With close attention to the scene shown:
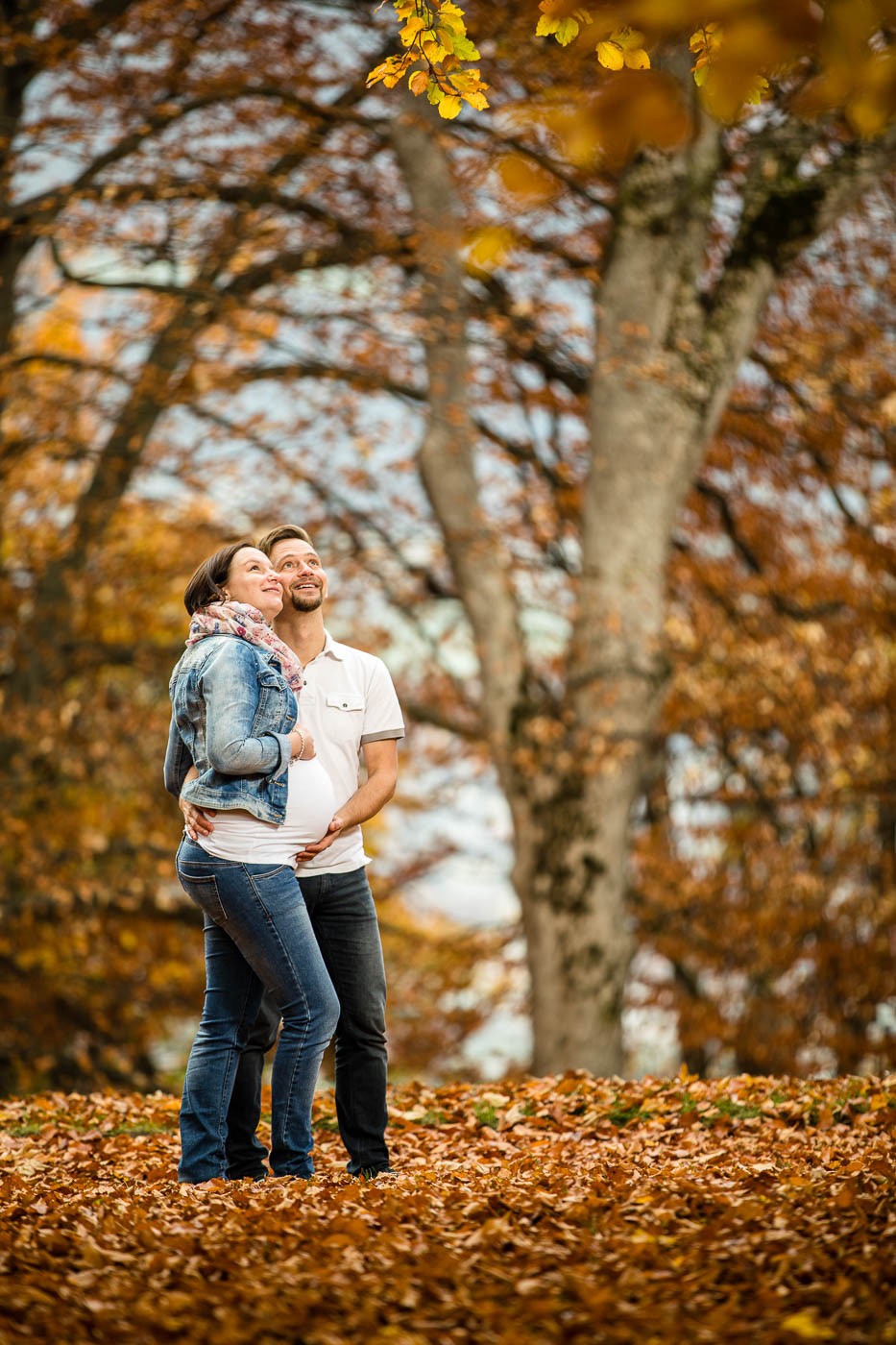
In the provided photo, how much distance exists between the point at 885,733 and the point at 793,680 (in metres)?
1.30

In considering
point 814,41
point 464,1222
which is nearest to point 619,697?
point 464,1222

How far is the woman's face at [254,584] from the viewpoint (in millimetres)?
4500

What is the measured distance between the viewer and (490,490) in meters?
14.6

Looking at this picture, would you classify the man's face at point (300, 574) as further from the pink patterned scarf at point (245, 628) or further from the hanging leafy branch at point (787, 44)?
the hanging leafy branch at point (787, 44)

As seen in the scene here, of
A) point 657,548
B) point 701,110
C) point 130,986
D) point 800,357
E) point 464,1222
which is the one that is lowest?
point 130,986

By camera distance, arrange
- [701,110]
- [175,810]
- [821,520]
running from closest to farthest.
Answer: [701,110], [175,810], [821,520]

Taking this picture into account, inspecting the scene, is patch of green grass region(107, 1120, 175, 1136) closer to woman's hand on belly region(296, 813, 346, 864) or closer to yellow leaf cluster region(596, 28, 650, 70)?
woman's hand on belly region(296, 813, 346, 864)

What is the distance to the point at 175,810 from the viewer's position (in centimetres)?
1247

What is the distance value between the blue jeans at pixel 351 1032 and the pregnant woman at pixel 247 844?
7.4 inches

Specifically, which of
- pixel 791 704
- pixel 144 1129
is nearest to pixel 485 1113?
pixel 144 1129

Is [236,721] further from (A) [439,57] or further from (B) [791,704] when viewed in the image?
(B) [791,704]

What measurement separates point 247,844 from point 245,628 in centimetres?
67

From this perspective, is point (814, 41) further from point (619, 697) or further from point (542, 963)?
point (542, 963)


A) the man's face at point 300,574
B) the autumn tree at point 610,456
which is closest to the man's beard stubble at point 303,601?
the man's face at point 300,574
